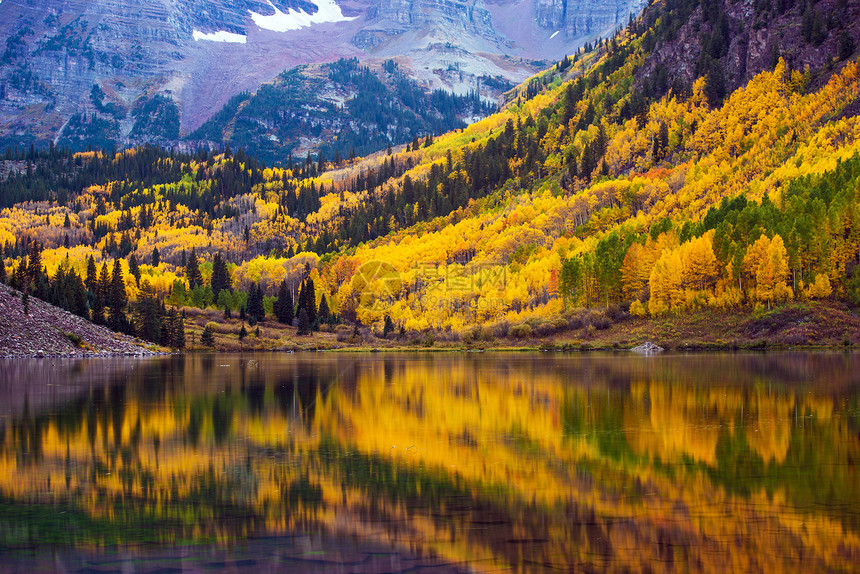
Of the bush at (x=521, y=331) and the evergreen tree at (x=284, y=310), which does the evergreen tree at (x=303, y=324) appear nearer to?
the evergreen tree at (x=284, y=310)

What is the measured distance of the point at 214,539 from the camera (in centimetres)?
Answer: 1424

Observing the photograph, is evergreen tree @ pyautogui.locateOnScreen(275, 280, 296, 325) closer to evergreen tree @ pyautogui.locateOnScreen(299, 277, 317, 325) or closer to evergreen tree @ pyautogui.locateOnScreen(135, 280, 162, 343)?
evergreen tree @ pyautogui.locateOnScreen(299, 277, 317, 325)

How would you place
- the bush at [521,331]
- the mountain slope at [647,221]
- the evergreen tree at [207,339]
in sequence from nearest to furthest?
1. the mountain slope at [647,221]
2. the bush at [521,331]
3. the evergreen tree at [207,339]

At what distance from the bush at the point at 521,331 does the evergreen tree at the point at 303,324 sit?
45500mm

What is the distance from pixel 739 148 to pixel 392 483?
125 metres

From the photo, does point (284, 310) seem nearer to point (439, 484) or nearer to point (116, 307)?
point (116, 307)

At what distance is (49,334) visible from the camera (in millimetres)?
87125

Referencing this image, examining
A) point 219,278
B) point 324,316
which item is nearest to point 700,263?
point 324,316

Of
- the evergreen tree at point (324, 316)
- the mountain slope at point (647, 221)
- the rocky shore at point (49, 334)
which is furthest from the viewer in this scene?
the evergreen tree at point (324, 316)

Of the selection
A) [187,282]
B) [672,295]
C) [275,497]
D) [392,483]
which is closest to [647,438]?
[392,483]

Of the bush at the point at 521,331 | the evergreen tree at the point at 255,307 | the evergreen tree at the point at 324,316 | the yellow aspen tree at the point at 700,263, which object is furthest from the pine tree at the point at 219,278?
the yellow aspen tree at the point at 700,263

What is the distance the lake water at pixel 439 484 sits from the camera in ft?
43.6

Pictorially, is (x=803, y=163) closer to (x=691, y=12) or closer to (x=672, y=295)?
(x=672, y=295)

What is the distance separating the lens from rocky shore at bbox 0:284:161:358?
82125 millimetres
